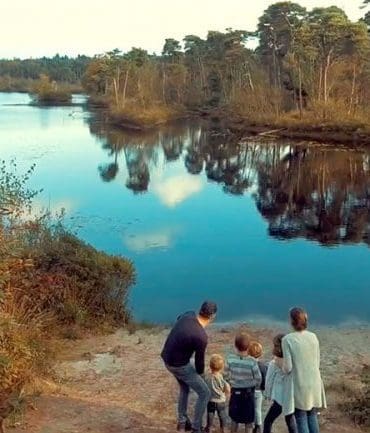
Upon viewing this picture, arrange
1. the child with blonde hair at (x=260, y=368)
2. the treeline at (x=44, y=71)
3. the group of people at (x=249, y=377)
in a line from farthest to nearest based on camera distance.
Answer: the treeline at (x=44, y=71) → the child with blonde hair at (x=260, y=368) → the group of people at (x=249, y=377)

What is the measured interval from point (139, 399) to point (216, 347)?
260 centimetres

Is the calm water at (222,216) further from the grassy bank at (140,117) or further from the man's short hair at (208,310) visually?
the grassy bank at (140,117)

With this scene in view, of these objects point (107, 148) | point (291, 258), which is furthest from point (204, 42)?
point (291, 258)

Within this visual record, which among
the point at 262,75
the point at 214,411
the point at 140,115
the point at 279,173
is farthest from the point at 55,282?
the point at 262,75

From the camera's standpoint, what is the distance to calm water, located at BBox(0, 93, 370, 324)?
1520 centimetres

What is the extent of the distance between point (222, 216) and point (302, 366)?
18.5 metres

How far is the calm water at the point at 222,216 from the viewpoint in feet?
49.9

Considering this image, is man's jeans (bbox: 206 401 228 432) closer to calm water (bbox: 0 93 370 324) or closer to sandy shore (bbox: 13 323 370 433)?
sandy shore (bbox: 13 323 370 433)

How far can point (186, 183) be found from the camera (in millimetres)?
31500

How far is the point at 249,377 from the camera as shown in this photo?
6.18m

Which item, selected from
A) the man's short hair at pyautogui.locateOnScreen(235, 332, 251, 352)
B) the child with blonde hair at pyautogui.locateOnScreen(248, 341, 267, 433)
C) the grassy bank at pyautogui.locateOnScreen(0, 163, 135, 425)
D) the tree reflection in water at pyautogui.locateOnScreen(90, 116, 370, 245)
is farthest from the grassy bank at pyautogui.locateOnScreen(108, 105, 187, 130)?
the man's short hair at pyautogui.locateOnScreen(235, 332, 251, 352)

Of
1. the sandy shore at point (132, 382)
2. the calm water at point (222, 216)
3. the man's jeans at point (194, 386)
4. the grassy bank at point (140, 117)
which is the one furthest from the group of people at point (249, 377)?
the grassy bank at point (140, 117)

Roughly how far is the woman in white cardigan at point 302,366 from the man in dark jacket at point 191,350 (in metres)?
0.80

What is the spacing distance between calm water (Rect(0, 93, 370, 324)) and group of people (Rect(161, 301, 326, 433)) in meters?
6.88
